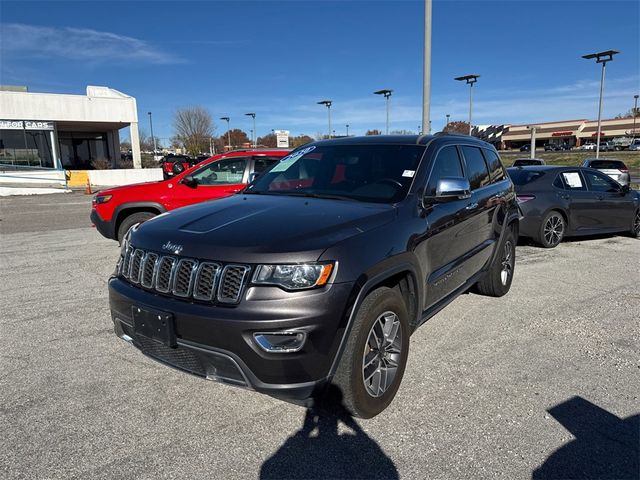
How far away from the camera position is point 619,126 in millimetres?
91562

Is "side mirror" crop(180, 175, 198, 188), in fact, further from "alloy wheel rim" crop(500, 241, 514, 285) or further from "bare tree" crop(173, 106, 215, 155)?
"bare tree" crop(173, 106, 215, 155)

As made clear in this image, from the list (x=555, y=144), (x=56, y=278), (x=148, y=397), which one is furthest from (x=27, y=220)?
(x=555, y=144)

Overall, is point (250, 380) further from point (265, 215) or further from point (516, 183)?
A: point (516, 183)

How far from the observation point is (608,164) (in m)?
19.0

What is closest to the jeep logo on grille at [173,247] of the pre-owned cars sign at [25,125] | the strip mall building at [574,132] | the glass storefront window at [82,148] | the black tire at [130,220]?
the black tire at [130,220]

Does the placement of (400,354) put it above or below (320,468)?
above

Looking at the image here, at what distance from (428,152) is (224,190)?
4691mm

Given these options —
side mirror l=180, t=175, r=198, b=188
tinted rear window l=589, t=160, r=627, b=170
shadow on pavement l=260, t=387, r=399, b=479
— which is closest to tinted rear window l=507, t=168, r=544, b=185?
side mirror l=180, t=175, r=198, b=188

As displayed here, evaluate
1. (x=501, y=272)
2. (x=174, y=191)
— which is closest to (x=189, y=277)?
(x=501, y=272)

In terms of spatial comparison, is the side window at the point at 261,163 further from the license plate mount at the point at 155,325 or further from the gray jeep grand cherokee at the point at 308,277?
the license plate mount at the point at 155,325

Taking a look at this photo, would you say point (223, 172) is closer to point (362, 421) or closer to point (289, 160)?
point (289, 160)

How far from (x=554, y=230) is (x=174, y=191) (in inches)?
267

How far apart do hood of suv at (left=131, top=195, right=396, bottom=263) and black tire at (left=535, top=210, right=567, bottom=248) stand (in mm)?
6119

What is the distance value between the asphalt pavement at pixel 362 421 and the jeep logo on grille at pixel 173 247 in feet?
3.61
